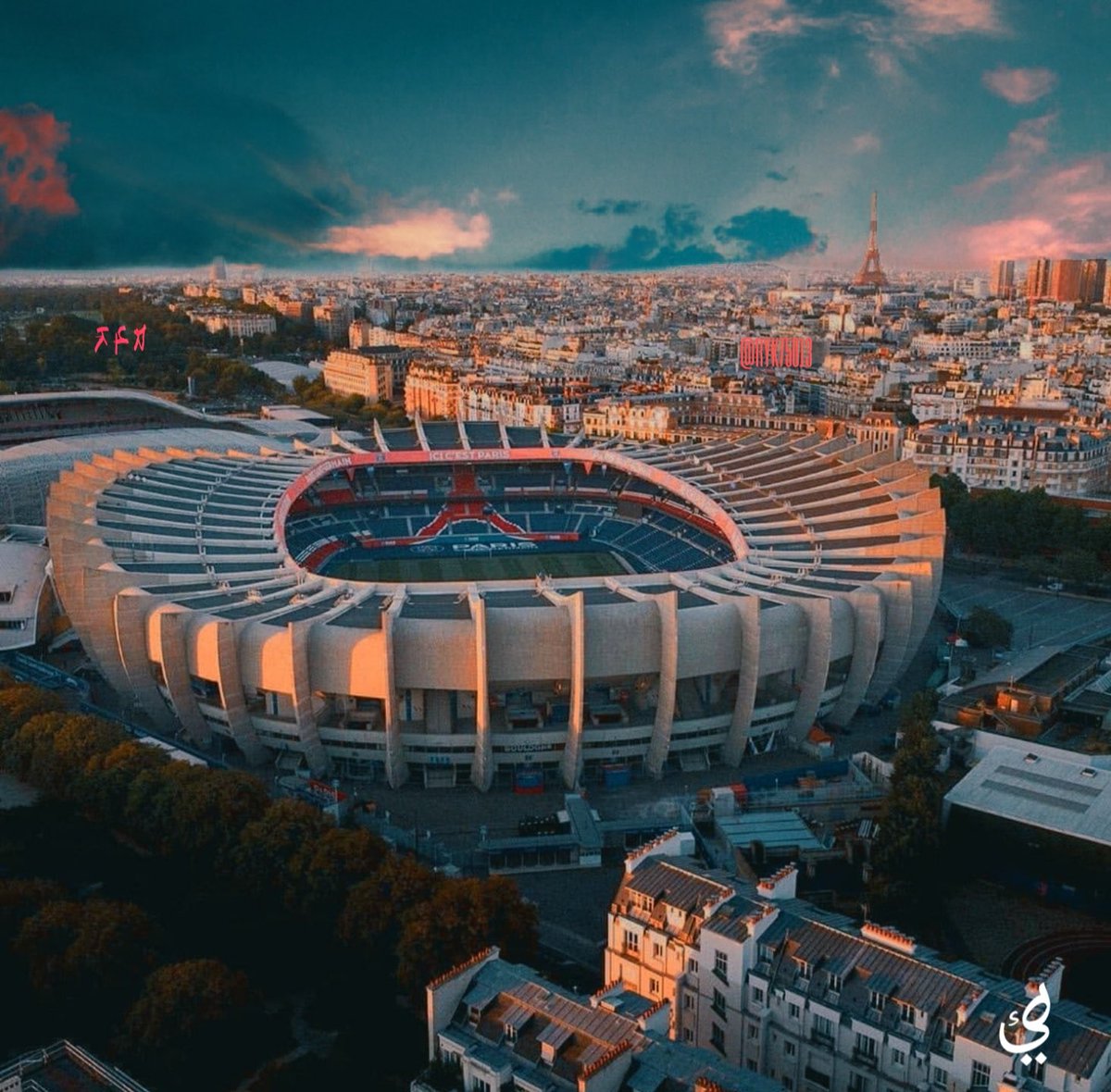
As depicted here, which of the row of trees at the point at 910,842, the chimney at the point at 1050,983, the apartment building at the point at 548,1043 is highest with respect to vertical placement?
the chimney at the point at 1050,983

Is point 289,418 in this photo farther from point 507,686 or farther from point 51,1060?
point 51,1060

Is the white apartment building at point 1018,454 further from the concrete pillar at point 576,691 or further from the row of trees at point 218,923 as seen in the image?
the row of trees at point 218,923

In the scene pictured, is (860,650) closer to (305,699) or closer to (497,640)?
(497,640)

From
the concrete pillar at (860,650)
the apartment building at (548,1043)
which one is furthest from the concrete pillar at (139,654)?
the concrete pillar at (860,650)

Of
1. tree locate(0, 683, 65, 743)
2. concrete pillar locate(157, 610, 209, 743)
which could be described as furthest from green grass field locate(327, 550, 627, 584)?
tree locate(0, 683, 65, 743)

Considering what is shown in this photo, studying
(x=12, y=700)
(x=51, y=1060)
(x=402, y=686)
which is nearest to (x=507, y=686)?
(x=402, y=686)
